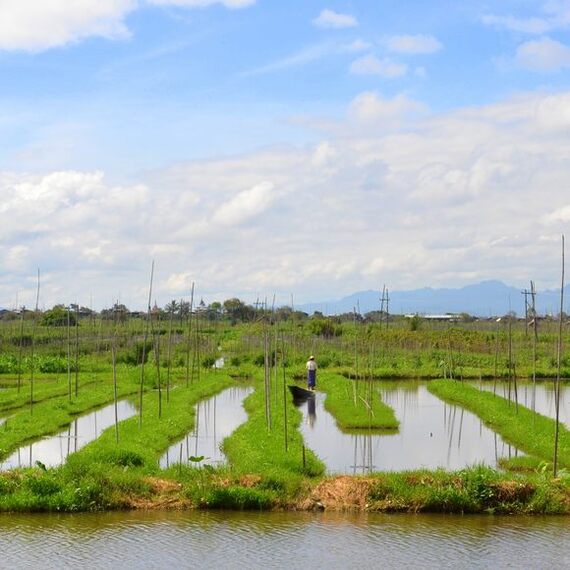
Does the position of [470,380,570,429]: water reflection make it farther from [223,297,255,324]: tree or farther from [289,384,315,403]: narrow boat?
[223,297,255,324]: tree

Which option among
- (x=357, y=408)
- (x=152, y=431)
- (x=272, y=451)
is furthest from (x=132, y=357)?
(x=272, y=451)

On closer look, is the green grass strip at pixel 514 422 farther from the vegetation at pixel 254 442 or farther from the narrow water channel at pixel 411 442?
the narrow water channel at pixel 411 442

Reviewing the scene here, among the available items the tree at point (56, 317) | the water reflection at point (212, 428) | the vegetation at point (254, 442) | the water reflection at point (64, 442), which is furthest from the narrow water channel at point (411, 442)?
the tree at point (56, 317)

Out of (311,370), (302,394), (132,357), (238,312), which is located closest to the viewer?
(302,394)

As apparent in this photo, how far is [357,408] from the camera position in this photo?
85.3 ft

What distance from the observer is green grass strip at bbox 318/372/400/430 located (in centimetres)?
2355

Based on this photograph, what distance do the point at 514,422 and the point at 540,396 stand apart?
11499mm

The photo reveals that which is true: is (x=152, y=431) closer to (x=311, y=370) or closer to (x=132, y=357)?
(x=311, y=370)

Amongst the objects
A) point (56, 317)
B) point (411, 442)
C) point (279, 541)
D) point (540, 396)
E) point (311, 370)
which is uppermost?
point (56, 317)

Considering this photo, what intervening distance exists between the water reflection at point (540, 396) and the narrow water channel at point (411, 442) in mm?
2279

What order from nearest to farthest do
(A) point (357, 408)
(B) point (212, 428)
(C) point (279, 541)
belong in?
(C) point (279, 541) → (B) point (212, 428) → (A) point (357, 408)

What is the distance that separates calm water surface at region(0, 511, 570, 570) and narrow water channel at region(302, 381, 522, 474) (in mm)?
3983

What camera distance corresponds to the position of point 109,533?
12.5 metres

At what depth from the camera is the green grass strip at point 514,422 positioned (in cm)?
1909
